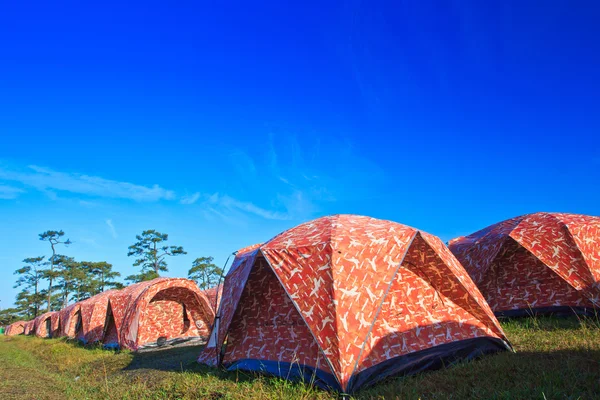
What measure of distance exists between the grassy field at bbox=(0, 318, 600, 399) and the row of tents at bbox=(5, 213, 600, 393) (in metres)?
0.33

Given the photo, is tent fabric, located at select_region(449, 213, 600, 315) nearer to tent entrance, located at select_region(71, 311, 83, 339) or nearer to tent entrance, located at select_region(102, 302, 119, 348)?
tent entrance, located at select_region(102, 302, 119, 348)

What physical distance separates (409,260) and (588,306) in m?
5.05

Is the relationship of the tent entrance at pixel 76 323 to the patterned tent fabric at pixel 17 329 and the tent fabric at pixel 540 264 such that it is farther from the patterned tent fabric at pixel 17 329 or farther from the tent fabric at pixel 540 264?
the patterned tent fabric at pixel 17 329

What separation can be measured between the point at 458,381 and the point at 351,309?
1592mm

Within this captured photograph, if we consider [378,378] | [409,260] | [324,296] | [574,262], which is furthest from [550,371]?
[574,262]

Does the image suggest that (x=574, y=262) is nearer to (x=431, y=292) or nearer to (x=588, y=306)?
(x=588, y=306)

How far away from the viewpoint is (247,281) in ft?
22.0

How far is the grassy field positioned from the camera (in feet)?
13.6

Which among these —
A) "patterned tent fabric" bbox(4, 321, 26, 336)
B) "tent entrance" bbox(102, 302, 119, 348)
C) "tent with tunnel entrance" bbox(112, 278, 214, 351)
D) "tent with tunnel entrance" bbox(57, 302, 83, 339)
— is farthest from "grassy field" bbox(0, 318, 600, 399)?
"patterned tent fabric" bbox(4, 321, 26, 336)

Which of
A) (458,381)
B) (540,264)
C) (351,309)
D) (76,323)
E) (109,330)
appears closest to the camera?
(458,381)

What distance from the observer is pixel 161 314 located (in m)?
14.4

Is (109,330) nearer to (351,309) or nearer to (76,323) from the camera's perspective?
(76,323)

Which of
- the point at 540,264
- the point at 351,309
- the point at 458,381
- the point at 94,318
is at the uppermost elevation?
the point at 540,264

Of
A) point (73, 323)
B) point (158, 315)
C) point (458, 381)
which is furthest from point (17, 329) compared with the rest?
point (458, 381)
